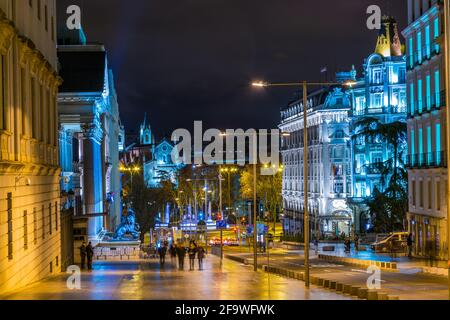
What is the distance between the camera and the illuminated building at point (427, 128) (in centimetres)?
5331

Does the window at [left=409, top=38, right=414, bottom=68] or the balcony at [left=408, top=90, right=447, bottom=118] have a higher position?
the window at [left=409, top=38, right=414, bottom=68]

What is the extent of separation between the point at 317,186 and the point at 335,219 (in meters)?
8.21

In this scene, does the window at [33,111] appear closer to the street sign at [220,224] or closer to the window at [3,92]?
the window at [3,92]

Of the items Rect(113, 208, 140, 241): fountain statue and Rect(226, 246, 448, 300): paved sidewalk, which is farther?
Rect(113, 208, 140, 241): fountain statue

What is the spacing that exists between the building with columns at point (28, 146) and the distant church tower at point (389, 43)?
219 feet

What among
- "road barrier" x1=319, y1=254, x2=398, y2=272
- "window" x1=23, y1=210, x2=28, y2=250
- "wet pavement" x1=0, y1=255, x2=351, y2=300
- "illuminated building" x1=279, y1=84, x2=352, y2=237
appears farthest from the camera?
"illuminated building" x1=279, y1=84, x2=352, y2=237

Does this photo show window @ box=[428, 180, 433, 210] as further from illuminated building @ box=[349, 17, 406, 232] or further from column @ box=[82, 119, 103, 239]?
illuminated building @ box=[349, 17, 406, 232]

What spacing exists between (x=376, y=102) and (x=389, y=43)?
759cm

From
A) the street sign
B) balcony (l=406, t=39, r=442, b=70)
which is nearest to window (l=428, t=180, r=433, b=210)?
balcony (l=406, t=39, r=442, b=70)

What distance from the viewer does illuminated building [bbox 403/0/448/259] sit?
5331 centimetres

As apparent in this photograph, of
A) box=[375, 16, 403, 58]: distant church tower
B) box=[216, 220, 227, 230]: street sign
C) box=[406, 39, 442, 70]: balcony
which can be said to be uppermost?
box=[375, 16, 403, 58]: distant church tower

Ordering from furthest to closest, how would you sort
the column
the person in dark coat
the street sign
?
the street sign
the column
the person in dark coat
